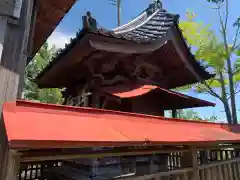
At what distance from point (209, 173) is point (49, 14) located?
14.0ft

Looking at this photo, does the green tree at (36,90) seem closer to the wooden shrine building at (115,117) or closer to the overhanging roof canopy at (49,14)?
the wooden shrine building at (115,117)

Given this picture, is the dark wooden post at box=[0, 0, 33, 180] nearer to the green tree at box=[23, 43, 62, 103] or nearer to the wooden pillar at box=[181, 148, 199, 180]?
the wooden pillar at box=[181, 148, 199, 180]

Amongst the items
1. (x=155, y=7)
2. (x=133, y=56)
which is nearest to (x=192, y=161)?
(x=133, y=56)

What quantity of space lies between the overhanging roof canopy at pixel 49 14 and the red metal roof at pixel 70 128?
2.12m

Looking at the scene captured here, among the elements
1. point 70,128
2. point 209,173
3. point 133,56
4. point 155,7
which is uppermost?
point 155,7

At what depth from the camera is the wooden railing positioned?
9.61 feet

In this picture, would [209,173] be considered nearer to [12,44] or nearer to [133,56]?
[133,56]

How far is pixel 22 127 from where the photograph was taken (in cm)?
170

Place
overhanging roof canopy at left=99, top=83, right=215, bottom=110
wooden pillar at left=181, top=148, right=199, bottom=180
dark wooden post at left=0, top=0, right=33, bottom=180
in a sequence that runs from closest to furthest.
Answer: dark wooden post at left=0, top=0, right=33, bottom=180 → wooden pillar at left=181, top=148, right=199, bottom=180 → overhanging roof canopy at left=99, top=83, right=215, bottom=110

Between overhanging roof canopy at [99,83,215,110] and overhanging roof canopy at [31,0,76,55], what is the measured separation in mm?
1759

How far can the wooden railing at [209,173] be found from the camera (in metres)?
2.93

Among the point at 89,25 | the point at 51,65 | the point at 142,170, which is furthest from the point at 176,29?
the point at 142,170

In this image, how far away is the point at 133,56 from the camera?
5242mm

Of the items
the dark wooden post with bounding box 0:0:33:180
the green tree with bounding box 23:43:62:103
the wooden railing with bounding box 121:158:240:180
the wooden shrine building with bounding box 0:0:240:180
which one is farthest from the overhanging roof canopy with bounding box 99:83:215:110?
the green tree with bounding box 23:43:62:103
